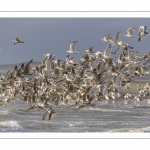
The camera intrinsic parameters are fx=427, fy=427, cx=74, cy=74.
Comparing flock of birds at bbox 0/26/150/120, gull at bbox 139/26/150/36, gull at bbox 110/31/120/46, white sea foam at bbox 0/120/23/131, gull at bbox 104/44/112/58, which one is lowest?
white sea foam at bbox 0/120/23/131

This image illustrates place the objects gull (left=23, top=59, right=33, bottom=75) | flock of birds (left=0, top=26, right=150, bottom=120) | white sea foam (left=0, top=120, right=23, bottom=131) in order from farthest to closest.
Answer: white sea foam (left=0, top=120, right=23, bottom=131) < flock of birds (left=0, top=26, right=150, bottom=120) < gull (left=23, top=59, right=33, bottom=75)

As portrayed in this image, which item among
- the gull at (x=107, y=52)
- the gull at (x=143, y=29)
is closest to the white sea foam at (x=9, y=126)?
the gull at (x=107, y=52)

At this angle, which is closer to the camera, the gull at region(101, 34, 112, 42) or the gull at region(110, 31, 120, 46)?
the gull at region(110, 31, 120, 46)

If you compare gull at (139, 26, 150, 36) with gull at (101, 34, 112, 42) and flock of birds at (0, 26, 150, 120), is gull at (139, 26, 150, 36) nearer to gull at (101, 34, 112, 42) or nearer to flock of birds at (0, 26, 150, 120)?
flock of birds at (0, 26, 150, 120)

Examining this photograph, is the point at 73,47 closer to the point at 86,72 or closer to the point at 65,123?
the point at 86,72

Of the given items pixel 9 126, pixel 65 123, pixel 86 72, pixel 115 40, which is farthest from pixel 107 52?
pixel 9 126

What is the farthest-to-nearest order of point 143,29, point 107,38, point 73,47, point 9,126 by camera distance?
point 9,126 < point 73,47 < point 107,38 < point 143,29

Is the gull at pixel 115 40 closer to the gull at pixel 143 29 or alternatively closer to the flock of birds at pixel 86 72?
the flock of birds at pixel 86 72

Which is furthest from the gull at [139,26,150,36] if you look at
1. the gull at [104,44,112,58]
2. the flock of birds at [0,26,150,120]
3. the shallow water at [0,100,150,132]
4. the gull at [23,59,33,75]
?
the shallow water at [0,100,150,132]

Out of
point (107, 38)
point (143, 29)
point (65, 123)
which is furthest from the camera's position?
point (65, 123)

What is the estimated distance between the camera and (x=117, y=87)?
17203 millimetres

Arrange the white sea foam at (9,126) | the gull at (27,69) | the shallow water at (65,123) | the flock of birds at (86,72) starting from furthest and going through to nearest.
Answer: the shallow water at (65,123) → the white sea foam at (9,126) → the flock of birds at (86,72) → the gull at (27,69)

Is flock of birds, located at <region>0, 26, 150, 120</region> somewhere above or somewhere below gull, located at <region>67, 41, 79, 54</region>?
below
